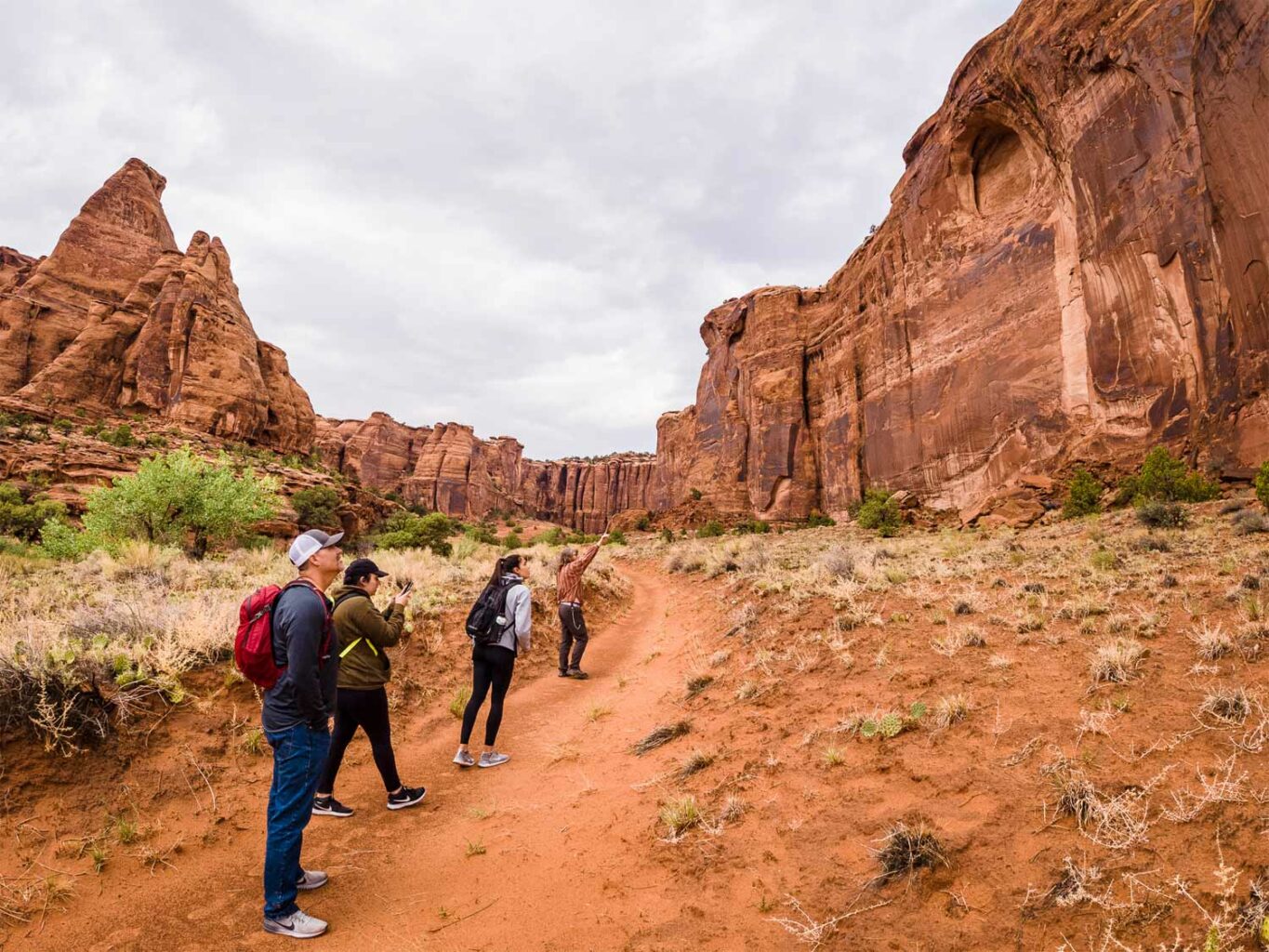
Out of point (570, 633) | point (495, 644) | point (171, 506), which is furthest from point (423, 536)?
point (495, 644)

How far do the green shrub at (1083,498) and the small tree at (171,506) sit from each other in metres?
27.8

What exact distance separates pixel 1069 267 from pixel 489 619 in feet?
94.7

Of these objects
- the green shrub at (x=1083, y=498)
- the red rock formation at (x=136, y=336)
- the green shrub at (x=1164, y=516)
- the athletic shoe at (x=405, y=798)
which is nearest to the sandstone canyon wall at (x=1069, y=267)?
the green shrub at (x=1083, y=498)

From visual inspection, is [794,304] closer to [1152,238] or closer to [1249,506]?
[1152,238]

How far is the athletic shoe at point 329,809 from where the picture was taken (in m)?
4.73

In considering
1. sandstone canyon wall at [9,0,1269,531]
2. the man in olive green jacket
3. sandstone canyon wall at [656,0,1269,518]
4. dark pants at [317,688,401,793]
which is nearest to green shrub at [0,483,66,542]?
sandstone canyon wall at [9,0,1269,531]

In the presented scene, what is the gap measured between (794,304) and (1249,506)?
36.0 m

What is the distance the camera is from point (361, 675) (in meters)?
4.61

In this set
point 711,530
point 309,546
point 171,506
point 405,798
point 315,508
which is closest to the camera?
point 309,546

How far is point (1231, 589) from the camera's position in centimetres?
659

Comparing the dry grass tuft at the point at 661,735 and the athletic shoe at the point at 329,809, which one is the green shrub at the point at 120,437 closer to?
the athletic shoe at the point at 329,809

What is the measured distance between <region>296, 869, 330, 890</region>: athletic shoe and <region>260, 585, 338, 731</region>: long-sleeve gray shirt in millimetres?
1161

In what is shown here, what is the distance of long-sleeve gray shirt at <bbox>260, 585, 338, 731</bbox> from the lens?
10.8 ft

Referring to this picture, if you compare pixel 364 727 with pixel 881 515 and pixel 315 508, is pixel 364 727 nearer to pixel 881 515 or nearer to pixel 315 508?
pixel 881 515
